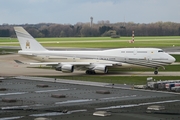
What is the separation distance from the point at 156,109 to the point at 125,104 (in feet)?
13.4

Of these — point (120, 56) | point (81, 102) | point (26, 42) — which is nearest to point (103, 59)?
point (120, 56)

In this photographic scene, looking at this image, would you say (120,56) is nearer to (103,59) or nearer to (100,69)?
(103,59)

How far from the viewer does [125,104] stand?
131 feet

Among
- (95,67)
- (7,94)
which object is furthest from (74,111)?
(95,67)

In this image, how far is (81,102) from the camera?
135 feet

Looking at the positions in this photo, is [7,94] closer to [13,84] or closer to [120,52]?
[13,84]

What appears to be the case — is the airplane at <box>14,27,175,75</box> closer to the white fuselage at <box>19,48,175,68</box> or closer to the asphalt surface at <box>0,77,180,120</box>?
the white fuselage at <box>19,48,175,68</box>

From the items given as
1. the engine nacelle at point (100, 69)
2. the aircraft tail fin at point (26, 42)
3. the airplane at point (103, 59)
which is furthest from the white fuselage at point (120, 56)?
the engine nacelle at point (100, 69)

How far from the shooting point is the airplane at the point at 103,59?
72000 mm

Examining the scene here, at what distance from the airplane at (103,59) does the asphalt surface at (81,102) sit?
15.4m

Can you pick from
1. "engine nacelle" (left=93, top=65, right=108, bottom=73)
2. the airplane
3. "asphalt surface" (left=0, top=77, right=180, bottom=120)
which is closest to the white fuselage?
the airplane

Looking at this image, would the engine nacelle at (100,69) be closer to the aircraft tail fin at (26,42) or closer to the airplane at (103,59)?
the airplane at (103,59)

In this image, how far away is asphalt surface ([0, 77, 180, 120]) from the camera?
111ft

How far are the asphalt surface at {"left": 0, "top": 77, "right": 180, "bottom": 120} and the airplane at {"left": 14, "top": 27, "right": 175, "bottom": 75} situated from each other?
15.4 m
